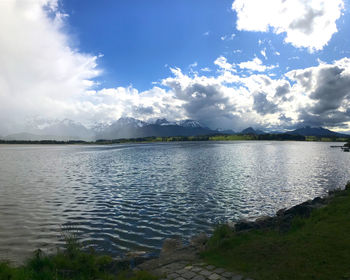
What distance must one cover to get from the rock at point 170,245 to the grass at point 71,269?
12.5 ft

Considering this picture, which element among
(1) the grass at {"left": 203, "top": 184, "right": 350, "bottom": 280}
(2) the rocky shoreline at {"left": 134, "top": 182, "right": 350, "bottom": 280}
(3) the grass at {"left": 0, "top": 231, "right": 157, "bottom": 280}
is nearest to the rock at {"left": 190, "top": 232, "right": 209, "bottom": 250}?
(2) the rocky shoreline at {"left": 134, "top": 182, "right": 350, "bottom": 280}

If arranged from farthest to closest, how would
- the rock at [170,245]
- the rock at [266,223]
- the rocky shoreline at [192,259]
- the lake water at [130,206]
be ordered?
the lake water at [130,206]
the rock at [266,223]
the rock at [170,245]
the rocky shoreline at [192,259]

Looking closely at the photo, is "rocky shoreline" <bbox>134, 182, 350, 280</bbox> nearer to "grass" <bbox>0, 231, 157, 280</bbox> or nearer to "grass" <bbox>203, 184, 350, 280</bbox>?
"grass" <bbox>203, 184, 350, 280</bbox>

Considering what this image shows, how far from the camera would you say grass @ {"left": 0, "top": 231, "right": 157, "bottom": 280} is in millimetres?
10258

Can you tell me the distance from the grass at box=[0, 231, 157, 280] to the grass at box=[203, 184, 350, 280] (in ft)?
16.7

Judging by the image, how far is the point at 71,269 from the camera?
479 inches

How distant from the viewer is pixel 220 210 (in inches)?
1088

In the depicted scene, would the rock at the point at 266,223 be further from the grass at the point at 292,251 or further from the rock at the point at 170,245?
the rock at the point at 170,245

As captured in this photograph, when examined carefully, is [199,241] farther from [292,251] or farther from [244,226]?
[292,251]

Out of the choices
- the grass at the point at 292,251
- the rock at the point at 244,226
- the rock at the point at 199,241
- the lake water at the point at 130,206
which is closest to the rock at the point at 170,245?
the lake water at the point at 130,206

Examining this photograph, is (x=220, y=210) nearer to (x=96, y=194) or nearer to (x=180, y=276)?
(x=180, y=276)

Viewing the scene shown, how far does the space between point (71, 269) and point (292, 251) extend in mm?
12180

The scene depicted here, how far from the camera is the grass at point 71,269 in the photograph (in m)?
10.3

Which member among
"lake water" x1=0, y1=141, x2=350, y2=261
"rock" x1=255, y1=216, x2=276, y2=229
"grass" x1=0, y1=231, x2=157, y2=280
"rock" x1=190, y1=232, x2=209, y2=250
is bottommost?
"lake water" x1=0, y1=141, x2=350, y2=261
